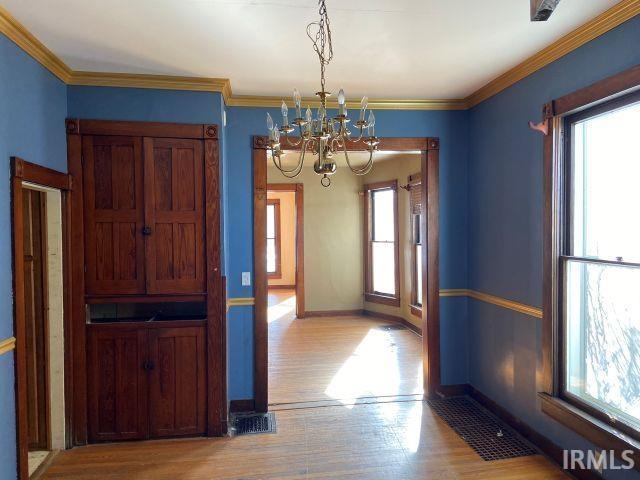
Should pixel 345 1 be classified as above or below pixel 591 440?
above

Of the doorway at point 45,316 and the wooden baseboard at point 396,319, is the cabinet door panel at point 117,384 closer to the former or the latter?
the doorway at point 45,316

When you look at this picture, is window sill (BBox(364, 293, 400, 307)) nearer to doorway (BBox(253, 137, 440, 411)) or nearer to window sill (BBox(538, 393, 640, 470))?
doorway (BBox(253, 137, 440, 411))

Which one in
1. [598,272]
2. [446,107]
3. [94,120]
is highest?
[446,107]

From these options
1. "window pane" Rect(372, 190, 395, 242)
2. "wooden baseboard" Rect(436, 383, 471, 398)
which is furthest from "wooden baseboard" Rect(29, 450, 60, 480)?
"window pane" Rect(372, 190, 395, 242)

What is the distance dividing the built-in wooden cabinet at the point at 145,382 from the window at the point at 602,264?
8.23ft

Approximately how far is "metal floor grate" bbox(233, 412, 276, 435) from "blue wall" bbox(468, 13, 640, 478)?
5.83 ft

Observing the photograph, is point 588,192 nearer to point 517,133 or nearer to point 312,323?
point 517,133

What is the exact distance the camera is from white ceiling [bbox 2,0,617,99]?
2.16m

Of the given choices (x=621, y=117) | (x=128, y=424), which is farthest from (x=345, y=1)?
(x=128, y=424)

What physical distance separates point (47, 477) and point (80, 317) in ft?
3.24

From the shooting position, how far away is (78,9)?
2158mm

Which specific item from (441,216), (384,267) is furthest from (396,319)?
(441,216)

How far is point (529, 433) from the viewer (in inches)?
116

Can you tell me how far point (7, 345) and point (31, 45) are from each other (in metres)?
1.68
